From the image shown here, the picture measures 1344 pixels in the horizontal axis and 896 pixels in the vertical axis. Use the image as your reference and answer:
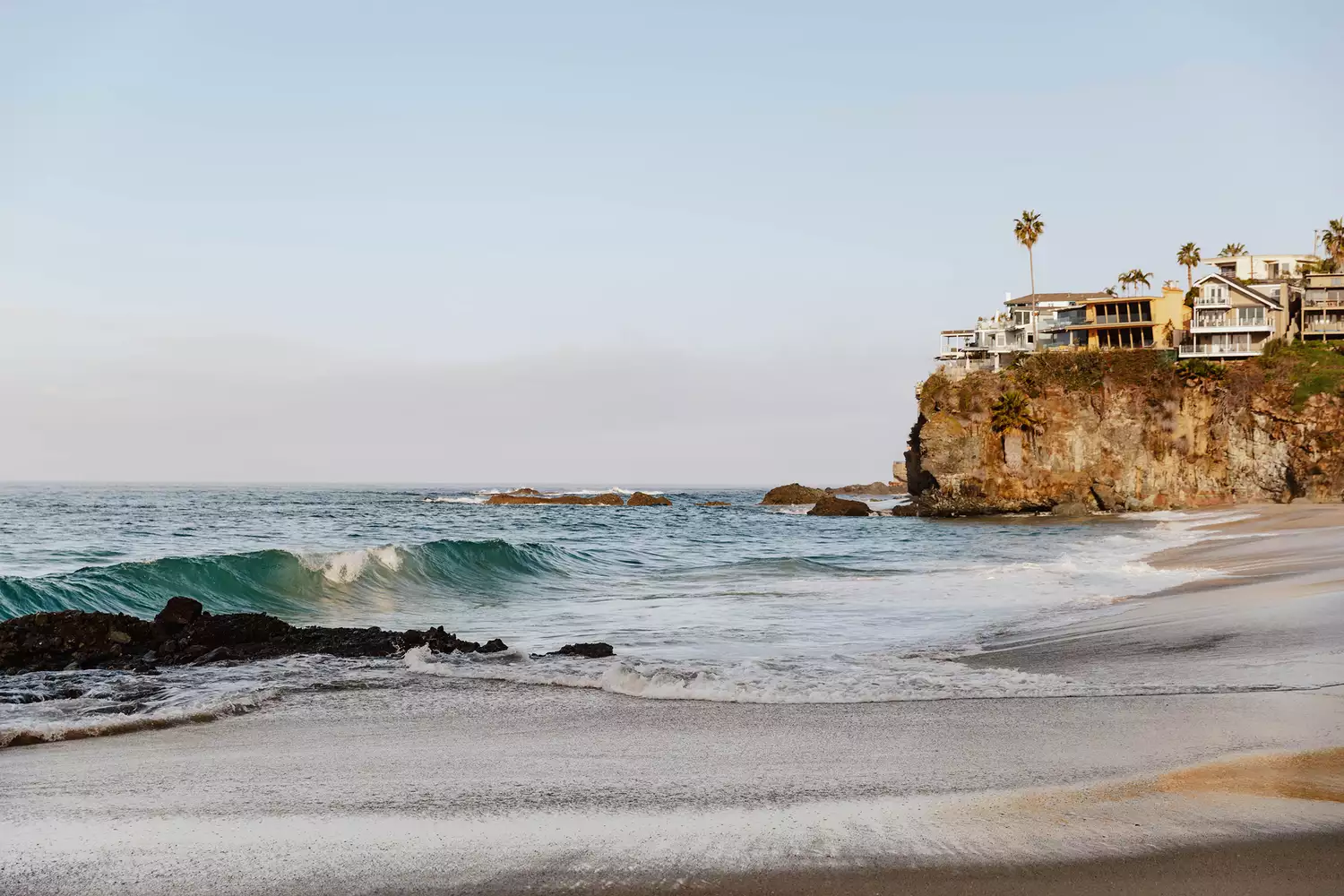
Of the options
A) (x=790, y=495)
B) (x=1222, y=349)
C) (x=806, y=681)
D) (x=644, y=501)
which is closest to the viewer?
(x=806, y=681)

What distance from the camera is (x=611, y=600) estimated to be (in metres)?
21.1

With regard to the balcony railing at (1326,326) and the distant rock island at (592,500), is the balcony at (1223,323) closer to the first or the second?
the balcony railing at (1326,326)

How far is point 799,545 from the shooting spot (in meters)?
39.0

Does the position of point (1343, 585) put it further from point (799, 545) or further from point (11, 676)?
point (799, 545)

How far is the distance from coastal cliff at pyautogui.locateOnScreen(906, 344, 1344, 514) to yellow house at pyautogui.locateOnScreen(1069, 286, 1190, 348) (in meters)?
11.3

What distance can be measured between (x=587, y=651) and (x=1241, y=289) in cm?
7695

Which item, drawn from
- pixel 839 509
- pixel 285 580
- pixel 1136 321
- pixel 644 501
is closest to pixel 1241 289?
pixel 1136 321

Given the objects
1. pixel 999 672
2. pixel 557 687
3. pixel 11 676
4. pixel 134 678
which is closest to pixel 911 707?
pixel 999 672

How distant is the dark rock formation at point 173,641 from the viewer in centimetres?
1193

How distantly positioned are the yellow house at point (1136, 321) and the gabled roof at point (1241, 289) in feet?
11.1

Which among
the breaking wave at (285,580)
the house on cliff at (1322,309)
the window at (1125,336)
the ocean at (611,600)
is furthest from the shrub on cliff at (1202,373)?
the breaking wave at (285,580)

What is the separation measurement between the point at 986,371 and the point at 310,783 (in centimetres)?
6758

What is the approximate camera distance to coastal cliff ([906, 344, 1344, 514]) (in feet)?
202

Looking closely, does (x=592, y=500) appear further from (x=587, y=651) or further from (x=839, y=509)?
(x=587, y=651)
